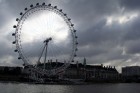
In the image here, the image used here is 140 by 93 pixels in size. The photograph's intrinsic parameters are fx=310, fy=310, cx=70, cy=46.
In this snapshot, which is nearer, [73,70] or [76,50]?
[76,50]

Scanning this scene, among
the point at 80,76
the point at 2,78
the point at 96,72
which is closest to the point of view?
the point at 2,78

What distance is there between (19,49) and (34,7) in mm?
9023

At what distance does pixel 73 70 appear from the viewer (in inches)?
6388

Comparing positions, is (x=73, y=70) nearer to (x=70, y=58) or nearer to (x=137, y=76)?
(x=137, y=76)

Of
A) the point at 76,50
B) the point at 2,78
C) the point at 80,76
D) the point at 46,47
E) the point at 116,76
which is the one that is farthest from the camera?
the point at 116,76

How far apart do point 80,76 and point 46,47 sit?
82.2m

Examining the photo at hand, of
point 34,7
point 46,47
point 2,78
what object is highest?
point 34,7

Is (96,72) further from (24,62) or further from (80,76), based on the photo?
(24,62)

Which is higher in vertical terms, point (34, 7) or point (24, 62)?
point (34, 7)

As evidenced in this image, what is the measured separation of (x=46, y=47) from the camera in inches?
3209

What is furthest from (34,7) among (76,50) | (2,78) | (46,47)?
(2,78)

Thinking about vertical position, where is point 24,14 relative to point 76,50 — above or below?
above

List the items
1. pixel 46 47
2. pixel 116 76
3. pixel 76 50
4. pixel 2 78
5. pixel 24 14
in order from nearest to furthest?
pixel 24 14
pixel 76 50
pixel 46 47
pixel 2 78
pixel 116 76

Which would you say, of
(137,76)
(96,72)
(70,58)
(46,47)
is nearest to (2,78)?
(46,47)
